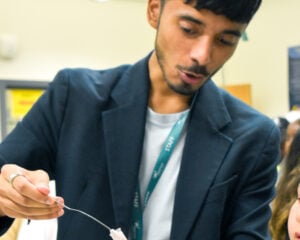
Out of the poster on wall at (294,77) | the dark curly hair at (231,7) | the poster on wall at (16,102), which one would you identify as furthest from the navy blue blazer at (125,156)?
the poster on wall at (294,77)

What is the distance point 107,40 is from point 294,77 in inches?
74.1

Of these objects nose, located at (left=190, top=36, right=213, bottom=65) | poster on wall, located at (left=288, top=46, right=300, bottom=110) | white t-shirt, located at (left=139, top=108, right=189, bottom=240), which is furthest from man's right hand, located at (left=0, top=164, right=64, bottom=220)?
poster on wall, located at (left=288, top=46, right=300, bottom=110)

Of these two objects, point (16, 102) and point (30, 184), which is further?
point (16, 102)

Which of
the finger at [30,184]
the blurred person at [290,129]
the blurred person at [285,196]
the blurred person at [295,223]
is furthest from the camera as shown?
the blurred person at [290,129]

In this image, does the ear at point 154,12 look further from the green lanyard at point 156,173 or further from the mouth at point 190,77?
the green lanyard at point 156,173

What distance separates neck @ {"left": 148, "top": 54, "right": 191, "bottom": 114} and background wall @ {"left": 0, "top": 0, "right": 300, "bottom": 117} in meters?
3.30

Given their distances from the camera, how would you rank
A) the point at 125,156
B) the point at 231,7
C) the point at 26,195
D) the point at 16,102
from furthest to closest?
the point at 16,102, the point at 125,156, the point at 231,7, the point at 26,195

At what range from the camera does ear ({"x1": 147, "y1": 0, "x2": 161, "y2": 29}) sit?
1154 millimetres

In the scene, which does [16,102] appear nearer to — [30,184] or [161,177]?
[161,177]

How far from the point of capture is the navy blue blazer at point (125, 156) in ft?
3.69

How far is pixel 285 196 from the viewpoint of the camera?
1.81 metres

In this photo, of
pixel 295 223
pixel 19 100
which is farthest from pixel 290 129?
pixel 19 100

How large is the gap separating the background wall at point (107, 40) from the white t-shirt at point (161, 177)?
3354 mm

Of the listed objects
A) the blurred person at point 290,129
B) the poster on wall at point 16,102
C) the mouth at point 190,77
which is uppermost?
the mouth at point 190,77
